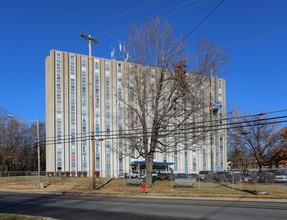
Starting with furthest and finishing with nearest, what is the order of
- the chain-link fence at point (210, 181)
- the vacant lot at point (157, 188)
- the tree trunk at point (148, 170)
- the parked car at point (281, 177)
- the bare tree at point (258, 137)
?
the bare tree at point (258, 137)
the parked car at point (281, 177)
the tree trunk at point (148, 170)
the chain-link fence at point (210, 181)
the vacant lot at point (157, 188)

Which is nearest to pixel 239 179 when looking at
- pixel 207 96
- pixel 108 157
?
pixel 207 96

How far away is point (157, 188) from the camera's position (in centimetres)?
2680

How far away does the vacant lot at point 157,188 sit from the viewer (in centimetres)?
2117

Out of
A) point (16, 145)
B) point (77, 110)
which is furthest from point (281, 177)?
point (16, 145)

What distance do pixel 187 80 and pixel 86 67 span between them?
4043 cm

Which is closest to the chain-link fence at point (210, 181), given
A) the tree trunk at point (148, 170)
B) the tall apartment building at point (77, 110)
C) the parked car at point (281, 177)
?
the parked car at point (281, 177)

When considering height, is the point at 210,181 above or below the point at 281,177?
below

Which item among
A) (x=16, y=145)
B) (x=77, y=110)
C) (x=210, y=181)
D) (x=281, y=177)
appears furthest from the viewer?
(x=16, y=145)

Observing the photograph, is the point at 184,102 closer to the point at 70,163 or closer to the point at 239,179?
the point at 239,179

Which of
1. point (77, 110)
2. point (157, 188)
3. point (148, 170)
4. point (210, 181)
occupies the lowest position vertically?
point (210, 181)

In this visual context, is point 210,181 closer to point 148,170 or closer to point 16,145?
point 148,170

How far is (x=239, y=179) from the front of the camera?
28984 millimetres

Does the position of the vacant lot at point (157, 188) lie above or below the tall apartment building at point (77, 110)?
below

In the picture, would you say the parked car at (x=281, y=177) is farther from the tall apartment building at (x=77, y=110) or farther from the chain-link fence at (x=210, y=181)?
the tall apartment building at (x=77, y=110)
